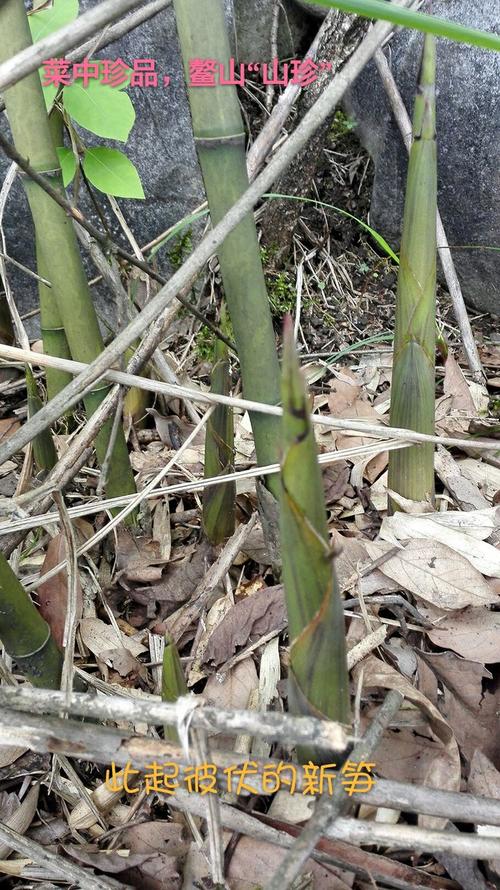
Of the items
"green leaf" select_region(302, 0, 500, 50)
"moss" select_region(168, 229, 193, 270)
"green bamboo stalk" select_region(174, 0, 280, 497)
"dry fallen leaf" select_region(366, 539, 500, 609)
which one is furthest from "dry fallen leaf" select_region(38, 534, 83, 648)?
"moss" select_region(168, 229, 193, 270)

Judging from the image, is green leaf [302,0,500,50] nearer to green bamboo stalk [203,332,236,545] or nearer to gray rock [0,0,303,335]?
green bamboo stalk [203,332,236,545]

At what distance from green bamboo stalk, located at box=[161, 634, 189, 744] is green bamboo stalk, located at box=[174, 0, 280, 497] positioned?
11.9 inches

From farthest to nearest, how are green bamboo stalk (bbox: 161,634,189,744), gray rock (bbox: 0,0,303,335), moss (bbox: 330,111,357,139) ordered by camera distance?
moss (bbox: 330,111,357,139) → gray rock (bbox: 0,0,303,335) → green bamboo stalk (bbox: 161,634,189,744)

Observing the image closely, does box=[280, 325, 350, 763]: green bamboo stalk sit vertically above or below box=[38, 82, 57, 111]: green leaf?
below

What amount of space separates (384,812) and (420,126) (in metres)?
0.75

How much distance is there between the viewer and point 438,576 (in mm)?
863

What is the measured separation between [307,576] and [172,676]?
0.21 meters

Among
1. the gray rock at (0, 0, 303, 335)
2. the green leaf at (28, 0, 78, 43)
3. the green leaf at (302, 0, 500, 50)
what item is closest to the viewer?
the green leaf at (302, 0, 500, 50)

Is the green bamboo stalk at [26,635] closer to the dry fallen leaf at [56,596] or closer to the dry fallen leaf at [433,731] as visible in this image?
the dry fallen leaf at [56,596]

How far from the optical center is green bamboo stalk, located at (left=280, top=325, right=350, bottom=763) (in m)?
0.40

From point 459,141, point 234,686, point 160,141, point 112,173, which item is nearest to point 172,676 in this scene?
point 234,686

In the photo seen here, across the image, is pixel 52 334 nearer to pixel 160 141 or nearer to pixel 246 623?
pixel 246 623

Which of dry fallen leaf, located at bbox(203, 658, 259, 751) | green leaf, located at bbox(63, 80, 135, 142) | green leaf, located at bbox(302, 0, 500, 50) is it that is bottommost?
dry fallen leaf, located at bbox(203, 658, 259, 751)

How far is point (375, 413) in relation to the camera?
49.8 inches
